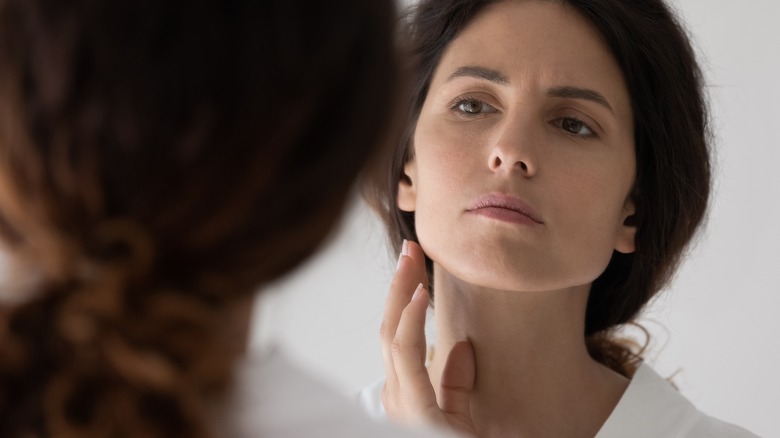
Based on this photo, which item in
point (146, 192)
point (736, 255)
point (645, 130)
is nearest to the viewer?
point (146, 192)

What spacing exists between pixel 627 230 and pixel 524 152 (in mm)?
329

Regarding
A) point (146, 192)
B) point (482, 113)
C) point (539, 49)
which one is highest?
point (539, 49)

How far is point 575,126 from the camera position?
156cm

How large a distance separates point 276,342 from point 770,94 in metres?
1.93

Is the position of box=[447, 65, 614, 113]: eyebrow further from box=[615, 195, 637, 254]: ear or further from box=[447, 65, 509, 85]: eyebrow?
box=[615, 195, 637, 254]: ear

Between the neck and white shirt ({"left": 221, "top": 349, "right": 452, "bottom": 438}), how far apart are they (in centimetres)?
86

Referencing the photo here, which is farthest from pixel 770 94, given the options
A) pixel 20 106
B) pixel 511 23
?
pixel 20 106

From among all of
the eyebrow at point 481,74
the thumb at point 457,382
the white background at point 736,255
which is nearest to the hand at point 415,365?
the thumb at point 457,382

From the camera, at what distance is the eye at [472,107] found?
1.55m

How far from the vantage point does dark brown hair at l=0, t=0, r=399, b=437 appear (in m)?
0.66

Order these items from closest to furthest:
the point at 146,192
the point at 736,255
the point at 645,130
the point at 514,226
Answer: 1. the point at 146,192
2. the point at 514,226
3. the point at 645,130
4. the point at 736,255

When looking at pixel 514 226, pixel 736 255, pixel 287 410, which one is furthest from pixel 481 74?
pixel 736 255

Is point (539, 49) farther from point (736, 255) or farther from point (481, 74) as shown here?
point (736, 255)

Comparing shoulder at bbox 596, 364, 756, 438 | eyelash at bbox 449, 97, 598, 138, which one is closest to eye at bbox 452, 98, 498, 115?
eyelash at bbox 449, 97, 598, 138
